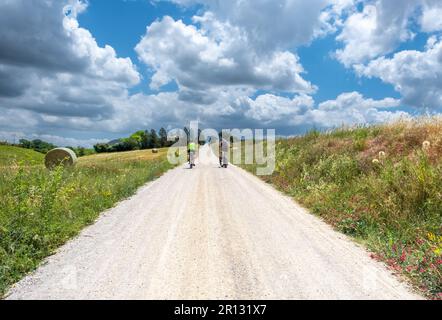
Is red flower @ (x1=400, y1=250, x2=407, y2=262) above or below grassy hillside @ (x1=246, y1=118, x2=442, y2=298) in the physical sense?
below

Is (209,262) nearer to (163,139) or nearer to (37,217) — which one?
(37,217)

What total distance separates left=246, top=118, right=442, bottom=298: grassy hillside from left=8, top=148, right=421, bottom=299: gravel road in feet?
1.68

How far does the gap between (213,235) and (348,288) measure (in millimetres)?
3216

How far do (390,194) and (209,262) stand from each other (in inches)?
214

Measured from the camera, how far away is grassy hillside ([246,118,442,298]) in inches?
241

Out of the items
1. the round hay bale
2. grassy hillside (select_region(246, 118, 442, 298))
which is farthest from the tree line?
grassy hillside (select_region(246, 118, 442, 298))

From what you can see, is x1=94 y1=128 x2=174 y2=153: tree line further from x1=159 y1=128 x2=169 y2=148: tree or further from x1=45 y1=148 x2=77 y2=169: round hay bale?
x1=45 y1=148 x2=77 y2=169: round hay bale

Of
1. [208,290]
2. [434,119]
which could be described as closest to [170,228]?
[208,290]

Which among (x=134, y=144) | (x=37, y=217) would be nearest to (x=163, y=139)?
(x=134, y=144)

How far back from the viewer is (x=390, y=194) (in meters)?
8.61

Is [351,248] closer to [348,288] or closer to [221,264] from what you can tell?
[348,288]

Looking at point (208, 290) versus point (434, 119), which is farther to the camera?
point (434, 119)

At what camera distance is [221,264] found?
5.60m

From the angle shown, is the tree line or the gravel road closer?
the gravel road
